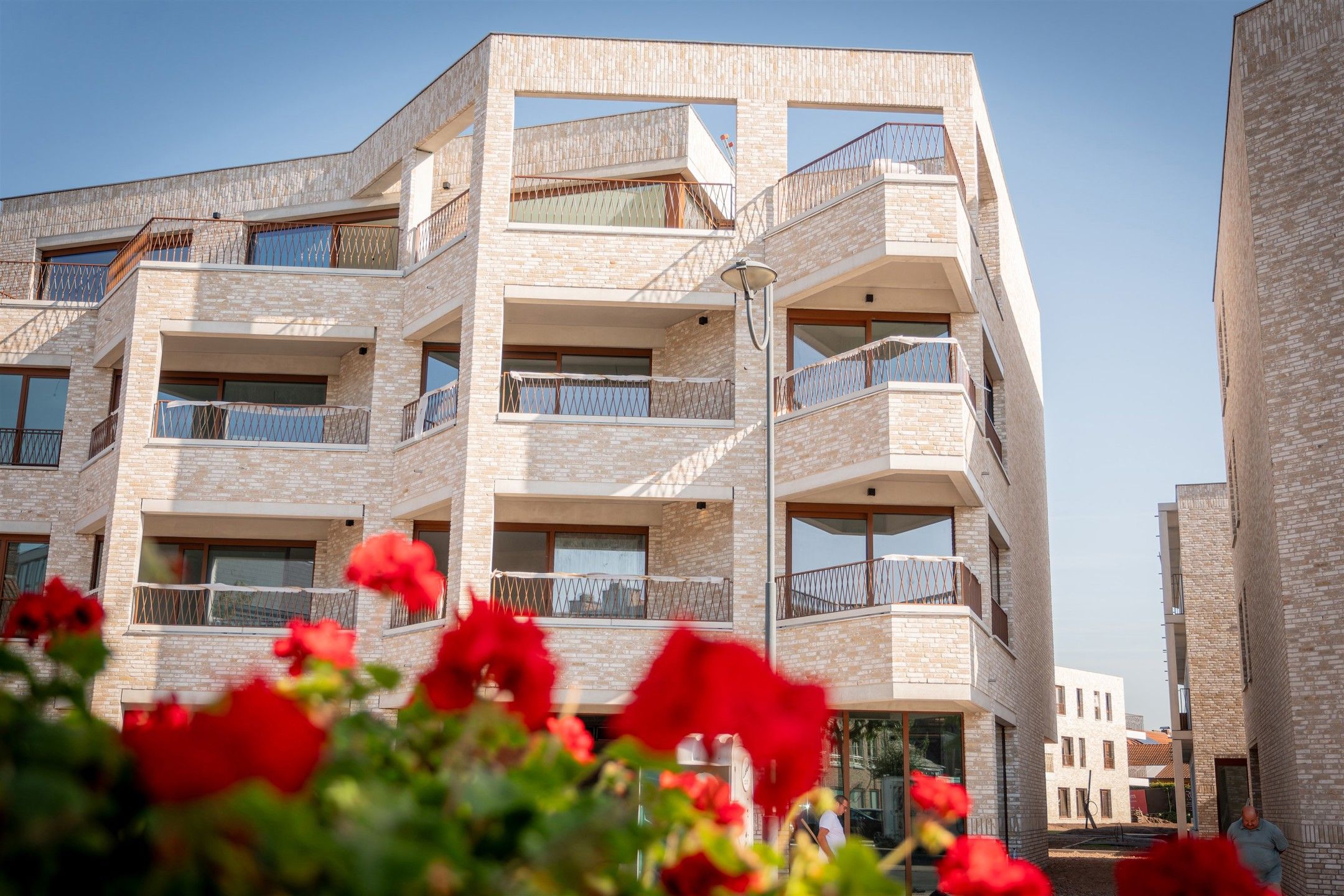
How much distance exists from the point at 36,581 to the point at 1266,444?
2233 cm

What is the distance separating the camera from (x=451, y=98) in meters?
23.6

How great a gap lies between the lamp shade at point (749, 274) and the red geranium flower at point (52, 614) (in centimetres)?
1247

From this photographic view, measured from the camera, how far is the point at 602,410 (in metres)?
22.1

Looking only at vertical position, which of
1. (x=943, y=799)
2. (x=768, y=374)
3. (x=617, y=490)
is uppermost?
(x=768, y=374)

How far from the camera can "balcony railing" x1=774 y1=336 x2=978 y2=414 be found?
2023cm

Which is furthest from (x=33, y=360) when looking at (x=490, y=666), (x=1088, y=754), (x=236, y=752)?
(x=1088, y=754)

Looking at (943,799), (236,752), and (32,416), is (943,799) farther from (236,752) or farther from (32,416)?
(32,416)

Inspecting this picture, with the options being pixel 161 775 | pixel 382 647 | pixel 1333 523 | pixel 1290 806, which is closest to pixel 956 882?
pixel 161 775

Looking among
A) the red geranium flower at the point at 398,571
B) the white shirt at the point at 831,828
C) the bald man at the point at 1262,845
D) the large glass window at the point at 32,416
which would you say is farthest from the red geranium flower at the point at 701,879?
the large glass window at the point at 32,416

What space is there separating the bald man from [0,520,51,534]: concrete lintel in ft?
70.3

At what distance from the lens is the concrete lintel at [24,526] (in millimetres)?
24562

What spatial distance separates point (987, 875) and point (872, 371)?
17.8 m

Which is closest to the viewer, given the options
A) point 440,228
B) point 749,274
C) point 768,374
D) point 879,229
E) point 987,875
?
point 987,875

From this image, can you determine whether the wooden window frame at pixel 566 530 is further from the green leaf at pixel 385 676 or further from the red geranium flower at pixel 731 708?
the red geranium flower at pixel 731 708
